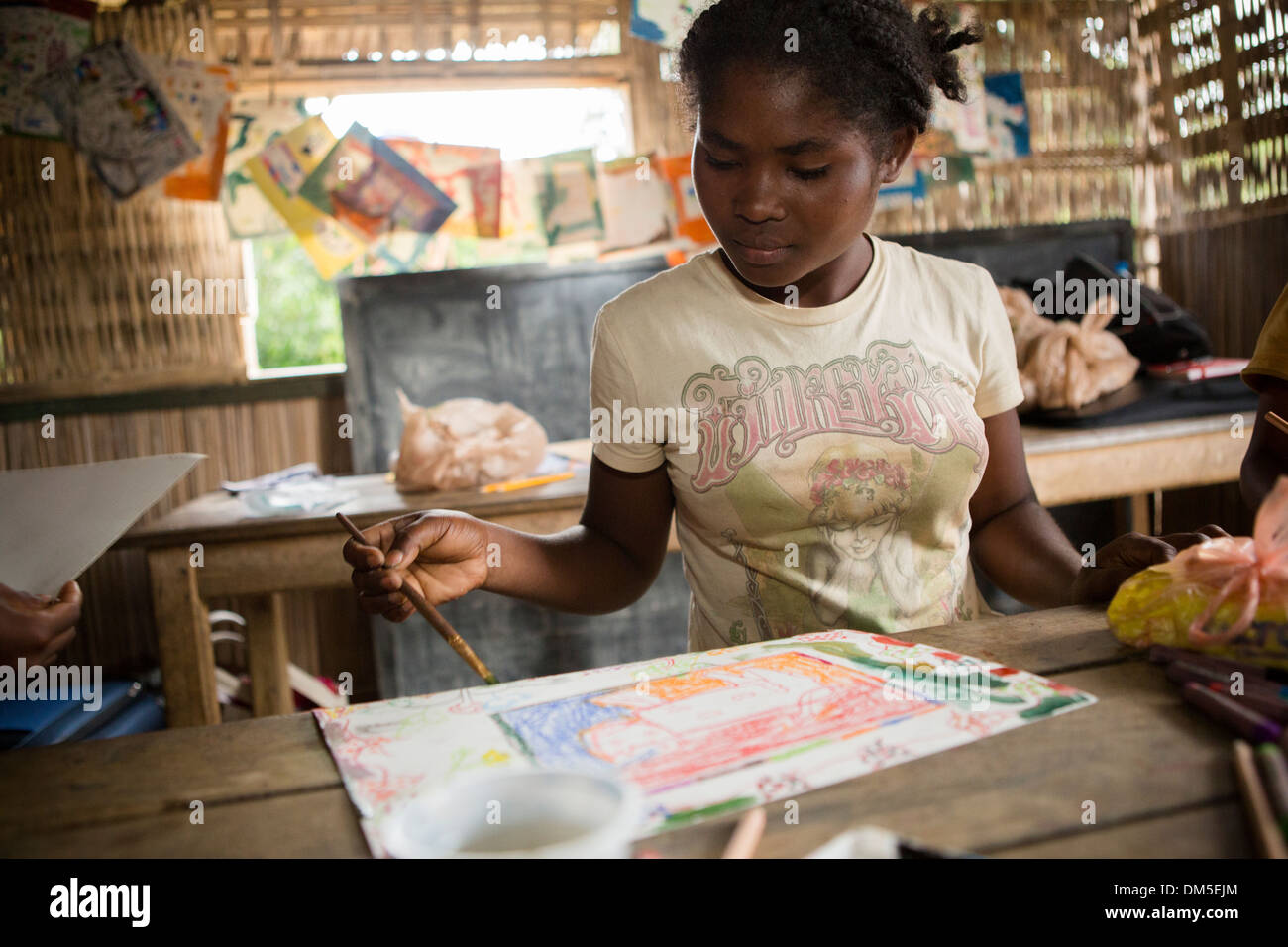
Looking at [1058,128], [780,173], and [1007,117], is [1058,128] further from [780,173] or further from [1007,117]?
[780,173]

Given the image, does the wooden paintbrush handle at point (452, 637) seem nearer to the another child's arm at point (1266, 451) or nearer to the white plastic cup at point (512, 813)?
the white plastic cup at point (512, 813)

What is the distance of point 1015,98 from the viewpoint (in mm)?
3043

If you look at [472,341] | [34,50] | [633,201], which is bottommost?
[472,341]

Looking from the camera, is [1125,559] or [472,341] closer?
[1125,559]

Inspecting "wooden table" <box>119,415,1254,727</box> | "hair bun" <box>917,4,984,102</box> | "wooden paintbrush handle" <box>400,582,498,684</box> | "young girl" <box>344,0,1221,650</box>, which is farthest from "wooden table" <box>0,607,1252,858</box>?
"wooden table" <box>119,415,1254,727</box>

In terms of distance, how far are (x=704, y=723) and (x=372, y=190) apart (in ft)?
7.75

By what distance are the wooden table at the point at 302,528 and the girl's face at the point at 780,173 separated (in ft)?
3.17

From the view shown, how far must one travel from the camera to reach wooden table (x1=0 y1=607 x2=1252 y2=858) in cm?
58

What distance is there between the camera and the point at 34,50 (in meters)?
2.58

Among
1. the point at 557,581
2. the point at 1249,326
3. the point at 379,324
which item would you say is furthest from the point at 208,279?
the point at 1249,326

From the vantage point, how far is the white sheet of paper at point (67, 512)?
3.13ft

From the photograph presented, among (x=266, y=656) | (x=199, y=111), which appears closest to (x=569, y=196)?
(x=199, y=111)

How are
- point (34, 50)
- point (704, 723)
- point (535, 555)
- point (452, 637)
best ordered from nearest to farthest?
point (704, 723) < point (452, 637) < point (535, 555) < point (34, 50)
